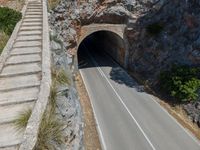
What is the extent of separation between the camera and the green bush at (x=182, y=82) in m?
34.1

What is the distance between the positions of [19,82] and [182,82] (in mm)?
27528

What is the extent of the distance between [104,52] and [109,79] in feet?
47.3

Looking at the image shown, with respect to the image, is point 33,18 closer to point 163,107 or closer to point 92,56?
point 163,107

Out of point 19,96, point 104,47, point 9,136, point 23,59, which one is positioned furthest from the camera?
point 104,47

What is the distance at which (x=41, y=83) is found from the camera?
40.0ft

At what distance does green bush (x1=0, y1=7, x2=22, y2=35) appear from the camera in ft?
67.8

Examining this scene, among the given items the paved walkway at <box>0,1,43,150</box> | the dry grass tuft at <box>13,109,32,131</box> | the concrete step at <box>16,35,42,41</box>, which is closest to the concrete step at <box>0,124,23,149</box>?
the paved walkway at <box>0,1,43,150</box>

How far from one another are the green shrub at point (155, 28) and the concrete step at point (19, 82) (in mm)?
32342

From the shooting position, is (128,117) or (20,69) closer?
(20,69)

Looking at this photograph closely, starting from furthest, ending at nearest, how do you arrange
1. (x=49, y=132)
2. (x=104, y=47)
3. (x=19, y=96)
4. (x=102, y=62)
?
(x=104, y=47) < (x=102, y=62) < (x=19, y=96) < (x=49, y=132)

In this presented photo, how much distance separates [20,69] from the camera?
46.9 ft

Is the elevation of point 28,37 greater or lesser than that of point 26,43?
greater

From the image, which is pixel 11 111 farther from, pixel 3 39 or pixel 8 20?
pixel 8 20

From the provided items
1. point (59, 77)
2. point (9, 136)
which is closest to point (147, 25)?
point (59, 77)
